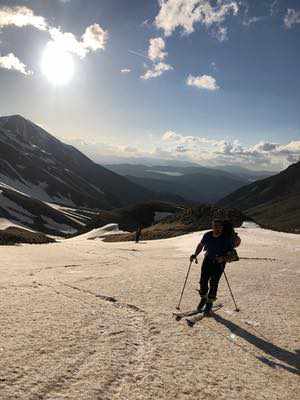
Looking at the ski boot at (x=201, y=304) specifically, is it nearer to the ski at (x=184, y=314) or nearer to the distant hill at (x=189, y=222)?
the ski at (x=184, y=314)

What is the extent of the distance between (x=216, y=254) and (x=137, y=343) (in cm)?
483

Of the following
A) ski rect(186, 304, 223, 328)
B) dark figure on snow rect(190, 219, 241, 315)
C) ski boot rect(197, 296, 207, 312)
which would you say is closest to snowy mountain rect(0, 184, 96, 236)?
dark figure on snow rect(190, 219, 241, 315)

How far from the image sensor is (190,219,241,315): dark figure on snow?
503 inches

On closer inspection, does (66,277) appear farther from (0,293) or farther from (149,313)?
(149,313)

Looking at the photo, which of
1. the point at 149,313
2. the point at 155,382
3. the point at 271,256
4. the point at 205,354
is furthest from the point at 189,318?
the point at 271,256

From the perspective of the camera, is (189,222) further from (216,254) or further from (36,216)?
(36,216)

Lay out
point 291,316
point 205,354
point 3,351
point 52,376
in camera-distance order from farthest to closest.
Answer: point 291,316 → point 205,354 → point 3,351 → point 52,376

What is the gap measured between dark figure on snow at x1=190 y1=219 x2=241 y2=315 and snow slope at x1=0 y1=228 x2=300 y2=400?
865 mm

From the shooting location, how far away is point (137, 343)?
29.7 ft

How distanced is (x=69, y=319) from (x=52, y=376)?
11.1 feet

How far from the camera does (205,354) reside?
29.2ft

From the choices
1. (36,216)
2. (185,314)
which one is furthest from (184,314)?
(36,216)

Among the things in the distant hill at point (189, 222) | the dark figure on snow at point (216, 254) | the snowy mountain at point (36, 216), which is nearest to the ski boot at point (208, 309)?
the dark figure on snow at point (216, 254)

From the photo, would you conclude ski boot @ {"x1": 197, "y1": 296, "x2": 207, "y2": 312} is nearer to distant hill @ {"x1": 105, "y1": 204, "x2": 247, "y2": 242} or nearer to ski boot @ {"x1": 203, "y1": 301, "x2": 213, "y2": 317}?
ski boot @ {"x1": 203, "y1": 301, "x2": 213, "y2": 317}
